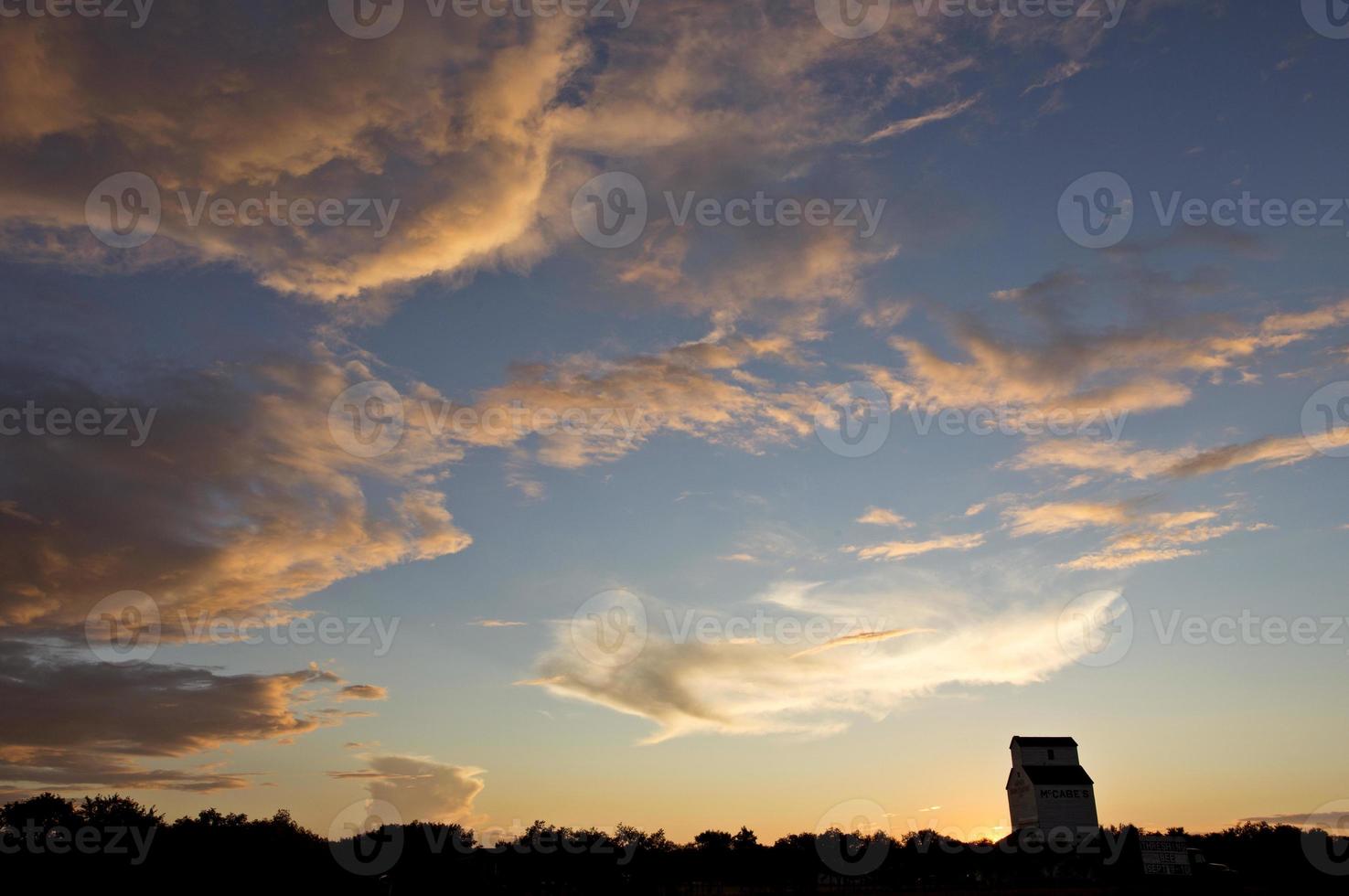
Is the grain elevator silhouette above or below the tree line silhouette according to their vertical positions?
above

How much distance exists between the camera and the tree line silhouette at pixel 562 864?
7781 centimetres

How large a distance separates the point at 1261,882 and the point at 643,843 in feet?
319

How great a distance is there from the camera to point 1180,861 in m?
73.2

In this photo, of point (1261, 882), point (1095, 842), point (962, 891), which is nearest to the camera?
point (962, 891)

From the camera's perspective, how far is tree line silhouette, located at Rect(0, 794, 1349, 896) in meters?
77.8

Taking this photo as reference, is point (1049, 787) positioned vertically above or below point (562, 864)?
above

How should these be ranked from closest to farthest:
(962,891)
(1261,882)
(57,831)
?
(962,891) → (1261,882) → (57,831)

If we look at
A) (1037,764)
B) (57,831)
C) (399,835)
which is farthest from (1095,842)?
(57,831)

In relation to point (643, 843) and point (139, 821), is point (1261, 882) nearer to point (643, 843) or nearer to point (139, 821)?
point (643, 843)

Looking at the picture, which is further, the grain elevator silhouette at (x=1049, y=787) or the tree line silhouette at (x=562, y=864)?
the grain elevator silhouette at (x=1049, y=787)

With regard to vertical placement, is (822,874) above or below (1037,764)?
below

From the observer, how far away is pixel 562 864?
317ft

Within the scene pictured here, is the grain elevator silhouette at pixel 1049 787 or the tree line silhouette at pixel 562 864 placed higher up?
the grain elevator silhouette at pixel 1049 787

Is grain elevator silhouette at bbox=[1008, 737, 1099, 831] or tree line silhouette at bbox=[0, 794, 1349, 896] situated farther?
grain elevator silhouette at bbox=[1008, 737, 1099, 831]
